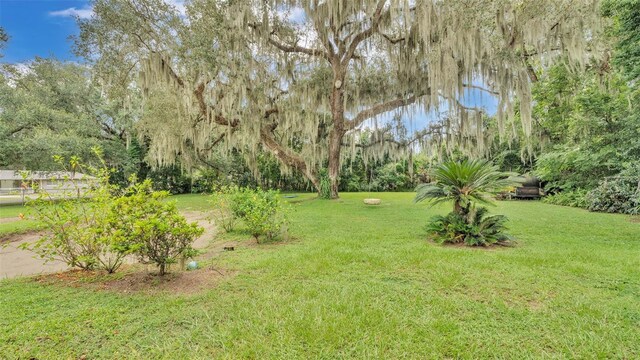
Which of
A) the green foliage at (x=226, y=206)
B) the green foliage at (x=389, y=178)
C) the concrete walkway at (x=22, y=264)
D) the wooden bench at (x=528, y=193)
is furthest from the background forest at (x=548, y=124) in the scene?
the green foliage at (x=389, y=178)

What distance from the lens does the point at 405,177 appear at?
72.9ft

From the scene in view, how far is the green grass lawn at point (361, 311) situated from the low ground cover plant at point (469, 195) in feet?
1.96

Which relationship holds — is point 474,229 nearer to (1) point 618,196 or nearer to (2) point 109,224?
(2) point 109,224

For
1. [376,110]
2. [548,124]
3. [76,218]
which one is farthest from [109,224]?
[548,124]

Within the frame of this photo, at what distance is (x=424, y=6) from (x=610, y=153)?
7.49 meters

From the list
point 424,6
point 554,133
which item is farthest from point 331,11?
point 554,133

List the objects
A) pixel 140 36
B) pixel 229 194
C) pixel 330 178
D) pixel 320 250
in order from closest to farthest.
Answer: pixel 320 250 < pixel 229 194 < pixel 140 36 < pixel 330 178

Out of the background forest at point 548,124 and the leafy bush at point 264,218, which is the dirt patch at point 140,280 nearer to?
the leafy bush at point 264,218

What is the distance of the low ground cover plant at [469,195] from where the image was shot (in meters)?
4.18

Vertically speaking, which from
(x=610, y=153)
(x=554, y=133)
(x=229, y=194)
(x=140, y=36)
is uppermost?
(x=140, y=36)

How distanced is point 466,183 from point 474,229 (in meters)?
0.69

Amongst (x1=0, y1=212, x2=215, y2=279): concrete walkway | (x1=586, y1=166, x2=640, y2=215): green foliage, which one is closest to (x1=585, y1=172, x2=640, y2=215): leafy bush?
(x1=586, y1=166, x2=640, y2=215): green foliage

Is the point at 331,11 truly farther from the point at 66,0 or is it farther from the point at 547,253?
the point at 547,253

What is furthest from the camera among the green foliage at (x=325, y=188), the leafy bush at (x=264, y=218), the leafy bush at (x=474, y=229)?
the green foliage at (x=325, y=188)
